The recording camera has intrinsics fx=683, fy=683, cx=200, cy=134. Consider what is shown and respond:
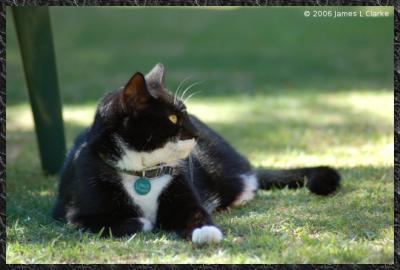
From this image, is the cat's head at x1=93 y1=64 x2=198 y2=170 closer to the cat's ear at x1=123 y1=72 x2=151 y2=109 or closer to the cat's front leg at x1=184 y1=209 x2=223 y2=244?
the cat's ear at x1=123 y1=72 x2=151 y2=109

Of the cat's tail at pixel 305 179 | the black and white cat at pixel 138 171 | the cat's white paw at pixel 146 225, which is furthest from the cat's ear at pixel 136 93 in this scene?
the cat's tail at pixel 305 179

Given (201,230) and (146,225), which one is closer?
(201,230)

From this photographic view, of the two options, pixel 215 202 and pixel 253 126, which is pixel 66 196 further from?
pixel 253 126

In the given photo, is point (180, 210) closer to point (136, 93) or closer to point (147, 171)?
point (147, 171)

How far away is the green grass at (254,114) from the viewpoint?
300 cm

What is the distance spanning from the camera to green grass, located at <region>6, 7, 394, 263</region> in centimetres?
300

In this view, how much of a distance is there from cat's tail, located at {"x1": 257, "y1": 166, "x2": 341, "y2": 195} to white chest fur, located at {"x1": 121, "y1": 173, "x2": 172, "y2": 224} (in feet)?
3.29

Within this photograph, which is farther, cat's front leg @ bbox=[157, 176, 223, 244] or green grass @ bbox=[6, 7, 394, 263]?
cat's front leg @ bbox=[157, 176, 223, 244]

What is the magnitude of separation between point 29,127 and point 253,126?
2.17m

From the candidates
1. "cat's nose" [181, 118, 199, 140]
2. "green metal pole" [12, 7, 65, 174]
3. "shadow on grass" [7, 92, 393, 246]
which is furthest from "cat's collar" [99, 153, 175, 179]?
"green metal pole" [12, 7, 65, 174]

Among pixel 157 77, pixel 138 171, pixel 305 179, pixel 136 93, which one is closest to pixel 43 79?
pixel 157 77

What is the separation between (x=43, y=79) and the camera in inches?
181

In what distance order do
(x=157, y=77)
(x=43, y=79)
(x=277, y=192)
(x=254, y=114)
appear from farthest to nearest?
(x=254, y=114), (x=43, y=79), (x=277, y=192), (x=157, y=77)

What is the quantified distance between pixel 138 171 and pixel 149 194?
136 millimetres
